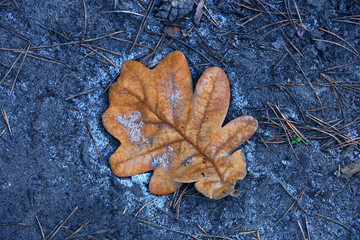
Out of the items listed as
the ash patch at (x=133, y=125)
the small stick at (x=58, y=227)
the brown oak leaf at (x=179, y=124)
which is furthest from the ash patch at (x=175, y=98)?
the small stick at (x=58, y=227)

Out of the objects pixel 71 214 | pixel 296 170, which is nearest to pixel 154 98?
pixel 71 214

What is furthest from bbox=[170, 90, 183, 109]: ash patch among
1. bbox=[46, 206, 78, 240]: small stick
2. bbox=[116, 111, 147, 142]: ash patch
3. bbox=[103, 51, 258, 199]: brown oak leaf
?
bbox=[46, 206, 78, 240]: small stick

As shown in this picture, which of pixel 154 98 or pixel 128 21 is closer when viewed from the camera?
pixel 154 98

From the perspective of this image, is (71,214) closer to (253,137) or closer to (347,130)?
(253,137)

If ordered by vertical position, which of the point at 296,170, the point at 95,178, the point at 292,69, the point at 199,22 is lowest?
the point at 296,170

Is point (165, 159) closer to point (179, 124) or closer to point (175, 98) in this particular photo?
point (179, 124)

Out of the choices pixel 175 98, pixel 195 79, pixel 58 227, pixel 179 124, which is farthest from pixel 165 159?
pixel 58 227

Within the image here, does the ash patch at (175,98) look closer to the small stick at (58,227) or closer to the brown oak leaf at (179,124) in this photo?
the brown oak leaf at (179,124)
